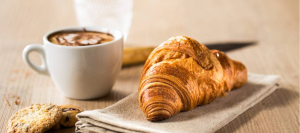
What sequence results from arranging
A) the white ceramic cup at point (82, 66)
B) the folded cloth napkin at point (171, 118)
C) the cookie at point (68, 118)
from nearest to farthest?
1. the folded cloth napkin at point (171, 118)
2. the cookie at point (68, 118)
3. the white ceramic cup at point (82, 66)

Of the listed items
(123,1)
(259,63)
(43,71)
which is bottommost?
(259,63)

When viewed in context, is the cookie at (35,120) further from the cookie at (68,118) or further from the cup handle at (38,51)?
the cup handle at (38,51)

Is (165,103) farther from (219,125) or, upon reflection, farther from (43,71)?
(43,71)

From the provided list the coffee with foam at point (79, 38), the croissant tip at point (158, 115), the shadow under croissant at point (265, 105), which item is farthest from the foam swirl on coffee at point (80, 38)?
the shadow under croissant at point (265, 105)

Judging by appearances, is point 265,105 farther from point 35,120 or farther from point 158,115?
point 35,120

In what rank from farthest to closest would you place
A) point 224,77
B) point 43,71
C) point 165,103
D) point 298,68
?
Result: point 298,68 → point 43,71 → point 224,77 → point 165,103

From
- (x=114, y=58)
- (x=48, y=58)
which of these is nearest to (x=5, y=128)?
(x=48, y=58)
